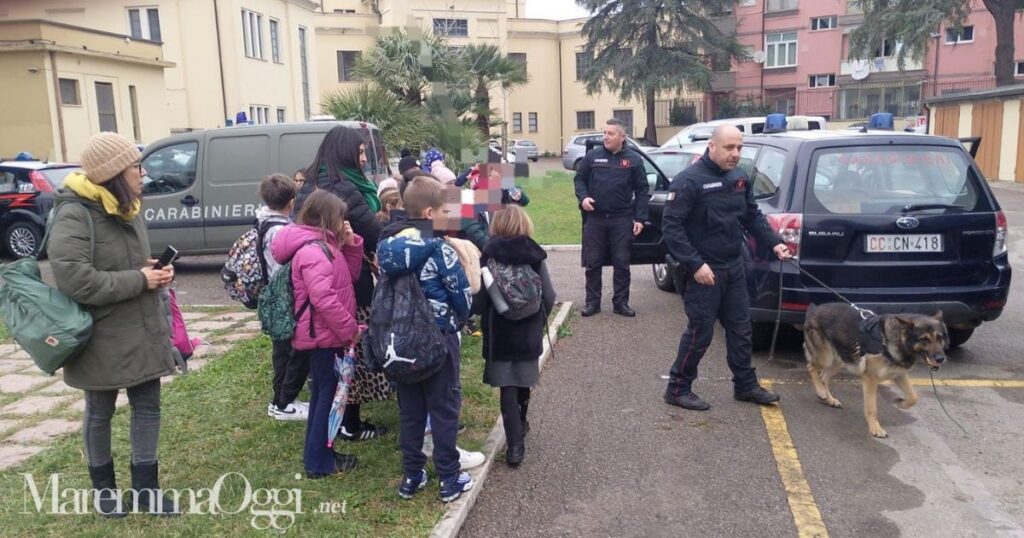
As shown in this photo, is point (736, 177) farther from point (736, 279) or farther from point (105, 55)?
point (105, 55)

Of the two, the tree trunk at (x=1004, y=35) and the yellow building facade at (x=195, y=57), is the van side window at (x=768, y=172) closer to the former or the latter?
the yellow building facade at (x=195, y=57)

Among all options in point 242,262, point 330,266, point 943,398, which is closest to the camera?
point 330,266

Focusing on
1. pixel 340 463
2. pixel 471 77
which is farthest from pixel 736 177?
pixel 471 77

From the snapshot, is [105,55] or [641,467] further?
[105,55]

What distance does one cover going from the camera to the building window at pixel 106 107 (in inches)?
912

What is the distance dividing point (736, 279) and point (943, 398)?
1767 mm

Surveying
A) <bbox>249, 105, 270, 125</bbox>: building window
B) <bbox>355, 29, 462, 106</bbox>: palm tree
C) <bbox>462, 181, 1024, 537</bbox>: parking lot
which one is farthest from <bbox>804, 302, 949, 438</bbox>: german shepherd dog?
<bbox>249, 105, 270, 125</bbox>: building window

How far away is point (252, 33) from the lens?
30703 millimetres

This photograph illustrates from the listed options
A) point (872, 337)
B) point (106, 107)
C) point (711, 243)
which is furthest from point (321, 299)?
point (106, 107)

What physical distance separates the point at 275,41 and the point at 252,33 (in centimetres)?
252

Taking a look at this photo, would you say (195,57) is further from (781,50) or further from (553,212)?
(781,50)

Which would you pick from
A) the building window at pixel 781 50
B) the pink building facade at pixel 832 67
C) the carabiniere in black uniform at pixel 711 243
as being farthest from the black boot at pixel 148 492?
the building window at pixel 781 50

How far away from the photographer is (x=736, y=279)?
525cm

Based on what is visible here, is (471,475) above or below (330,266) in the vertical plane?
below
